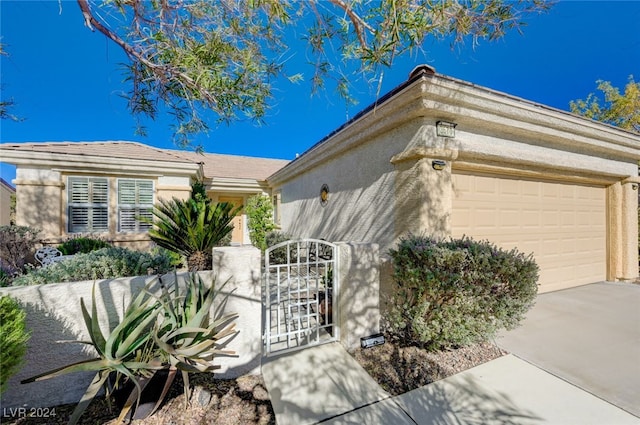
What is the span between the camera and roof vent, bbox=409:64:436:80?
12.5 ft

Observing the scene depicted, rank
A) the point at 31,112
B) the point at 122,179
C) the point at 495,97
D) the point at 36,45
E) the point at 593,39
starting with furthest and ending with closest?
the point at 122,179 < the point at 593,39 < the point at 31,112 < the point at 495,97 < the point at 36,45

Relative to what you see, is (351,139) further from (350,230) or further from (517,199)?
(517,199)

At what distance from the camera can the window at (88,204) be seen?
27.5 ft

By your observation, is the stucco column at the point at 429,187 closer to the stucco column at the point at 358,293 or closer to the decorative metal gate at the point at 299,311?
the stucco column at the point at 358,293

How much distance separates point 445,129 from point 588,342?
3.88 m

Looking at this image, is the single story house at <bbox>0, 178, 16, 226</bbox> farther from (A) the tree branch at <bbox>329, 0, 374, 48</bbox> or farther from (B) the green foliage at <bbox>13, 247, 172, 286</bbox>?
(A) the tree branch at <bbox>329, 0, 374, 48</bbox>

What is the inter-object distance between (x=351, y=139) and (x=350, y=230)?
2234mm

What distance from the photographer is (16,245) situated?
273 inches

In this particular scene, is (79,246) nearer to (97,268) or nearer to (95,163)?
(95,163)

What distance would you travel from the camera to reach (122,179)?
8.89 meters

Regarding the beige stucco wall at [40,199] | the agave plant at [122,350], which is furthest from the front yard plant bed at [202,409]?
the beige stucco wall at [40,199]

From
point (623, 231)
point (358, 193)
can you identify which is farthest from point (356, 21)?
point (623, 231)

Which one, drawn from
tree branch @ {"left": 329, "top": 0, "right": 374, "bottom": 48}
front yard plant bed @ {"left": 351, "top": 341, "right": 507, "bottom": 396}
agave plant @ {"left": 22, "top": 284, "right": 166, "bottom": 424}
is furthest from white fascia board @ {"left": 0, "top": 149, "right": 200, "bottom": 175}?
front yard plant bed @ {"left": 351, "top": 341, "right": 507, "bottom": 396}

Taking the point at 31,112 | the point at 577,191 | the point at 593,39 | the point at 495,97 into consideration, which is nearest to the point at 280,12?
the point at 495,97
